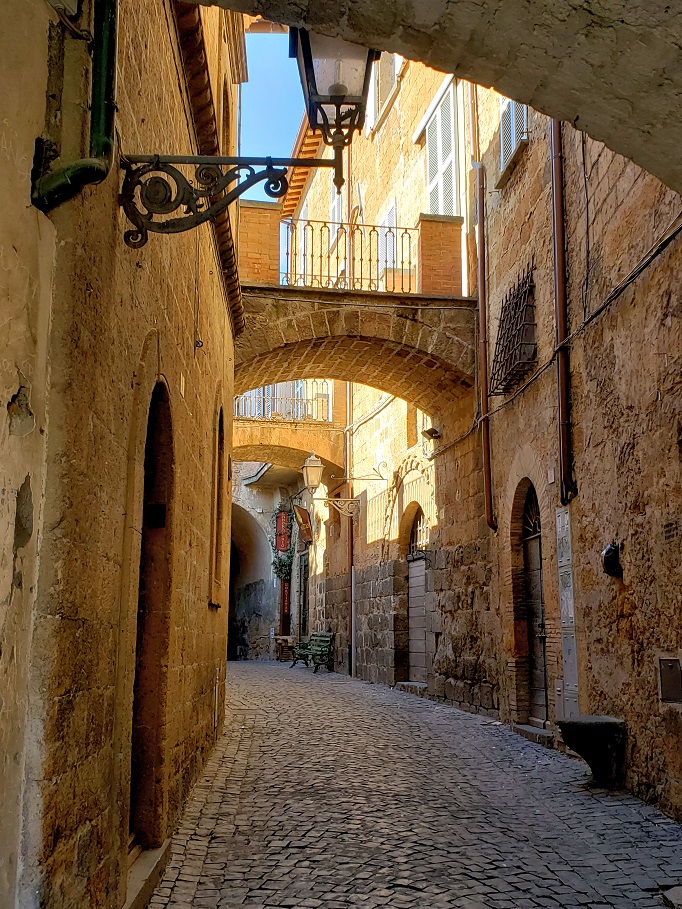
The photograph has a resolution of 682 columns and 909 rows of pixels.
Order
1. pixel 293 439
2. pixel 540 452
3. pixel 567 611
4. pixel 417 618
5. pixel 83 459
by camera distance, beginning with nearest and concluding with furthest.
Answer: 1. pixel 83 459
2. pixel 567 611
3. pixel 540 452
4. pixel 417 618
5. pixel 293 439

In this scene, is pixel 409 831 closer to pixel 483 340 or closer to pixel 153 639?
pixel 153 639

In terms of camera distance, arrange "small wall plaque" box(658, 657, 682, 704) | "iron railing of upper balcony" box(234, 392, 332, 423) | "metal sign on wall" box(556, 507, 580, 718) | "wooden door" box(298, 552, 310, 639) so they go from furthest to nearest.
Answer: "wooden door" box(298, 552, 310, 639) < "iron railing of upper balcony" box(234, 392, 332, 423) < "metal sign on wall" box(556, 507, 580, 718) < "small wall plaque" box(658, 657, 682, 704)

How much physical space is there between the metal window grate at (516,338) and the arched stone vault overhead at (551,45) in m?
5.82

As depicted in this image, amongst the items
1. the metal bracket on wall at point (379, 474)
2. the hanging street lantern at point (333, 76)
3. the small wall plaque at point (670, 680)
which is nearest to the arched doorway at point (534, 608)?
the small wall plaque at point (670, 680)

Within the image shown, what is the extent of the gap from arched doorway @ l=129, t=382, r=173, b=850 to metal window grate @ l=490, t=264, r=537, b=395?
16.0 ft

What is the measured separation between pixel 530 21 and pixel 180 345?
3.04 m

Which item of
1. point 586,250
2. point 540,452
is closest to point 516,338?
point 540,452

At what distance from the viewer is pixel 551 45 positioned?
2.55 m

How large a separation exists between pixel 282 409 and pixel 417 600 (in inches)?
298

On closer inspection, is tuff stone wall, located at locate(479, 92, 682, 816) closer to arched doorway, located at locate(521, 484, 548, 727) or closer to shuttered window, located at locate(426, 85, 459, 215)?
arched doorway, located at locate(521, 484, 548, 727)

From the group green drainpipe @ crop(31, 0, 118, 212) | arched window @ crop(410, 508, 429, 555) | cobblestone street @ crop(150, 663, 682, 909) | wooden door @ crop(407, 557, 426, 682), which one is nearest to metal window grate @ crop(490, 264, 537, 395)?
cobblestone street @ crop(150, 663, 682, 909)

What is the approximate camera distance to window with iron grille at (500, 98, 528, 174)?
9125 millimetres

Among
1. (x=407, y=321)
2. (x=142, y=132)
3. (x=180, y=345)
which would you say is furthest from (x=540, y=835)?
(x=407, y=321)

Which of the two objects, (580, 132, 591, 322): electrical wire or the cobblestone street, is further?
(580, 132, 591, 322): electrical wire
